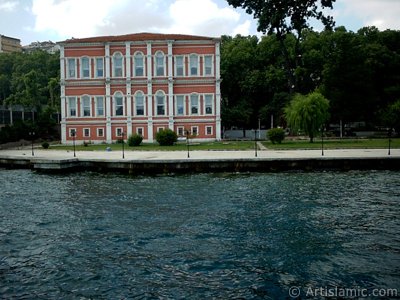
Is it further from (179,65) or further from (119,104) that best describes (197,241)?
(119,104)

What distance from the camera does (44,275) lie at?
431 inches

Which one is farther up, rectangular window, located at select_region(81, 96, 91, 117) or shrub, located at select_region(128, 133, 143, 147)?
rectangular window, located at select_region(81, 96, 91, 117)

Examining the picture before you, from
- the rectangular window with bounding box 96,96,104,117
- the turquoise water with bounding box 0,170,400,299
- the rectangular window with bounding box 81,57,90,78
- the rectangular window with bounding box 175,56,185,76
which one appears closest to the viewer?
the turquoise water with bounding box 0,170,400,299

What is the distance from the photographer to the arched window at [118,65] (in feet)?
180

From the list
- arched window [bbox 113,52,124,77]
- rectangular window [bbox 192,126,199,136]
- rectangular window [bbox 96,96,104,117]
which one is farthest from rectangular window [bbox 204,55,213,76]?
rectangular window [bbox 96,96,104,117]

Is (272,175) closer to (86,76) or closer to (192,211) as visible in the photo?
(192,211)

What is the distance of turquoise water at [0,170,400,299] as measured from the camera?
33.7ft

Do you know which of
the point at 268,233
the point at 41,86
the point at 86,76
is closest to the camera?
the point at 268,233

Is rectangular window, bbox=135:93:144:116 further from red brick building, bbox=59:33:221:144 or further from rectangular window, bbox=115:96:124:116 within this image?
rectangular window, bbox=115:96:124:116

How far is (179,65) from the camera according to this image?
54.5m

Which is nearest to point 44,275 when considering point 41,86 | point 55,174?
point 55,174

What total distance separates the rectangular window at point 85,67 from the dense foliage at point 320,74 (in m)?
19.1

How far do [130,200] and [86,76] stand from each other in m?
38.4

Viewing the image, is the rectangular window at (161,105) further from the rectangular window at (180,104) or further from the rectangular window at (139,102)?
the rectangular window at (139,102)
